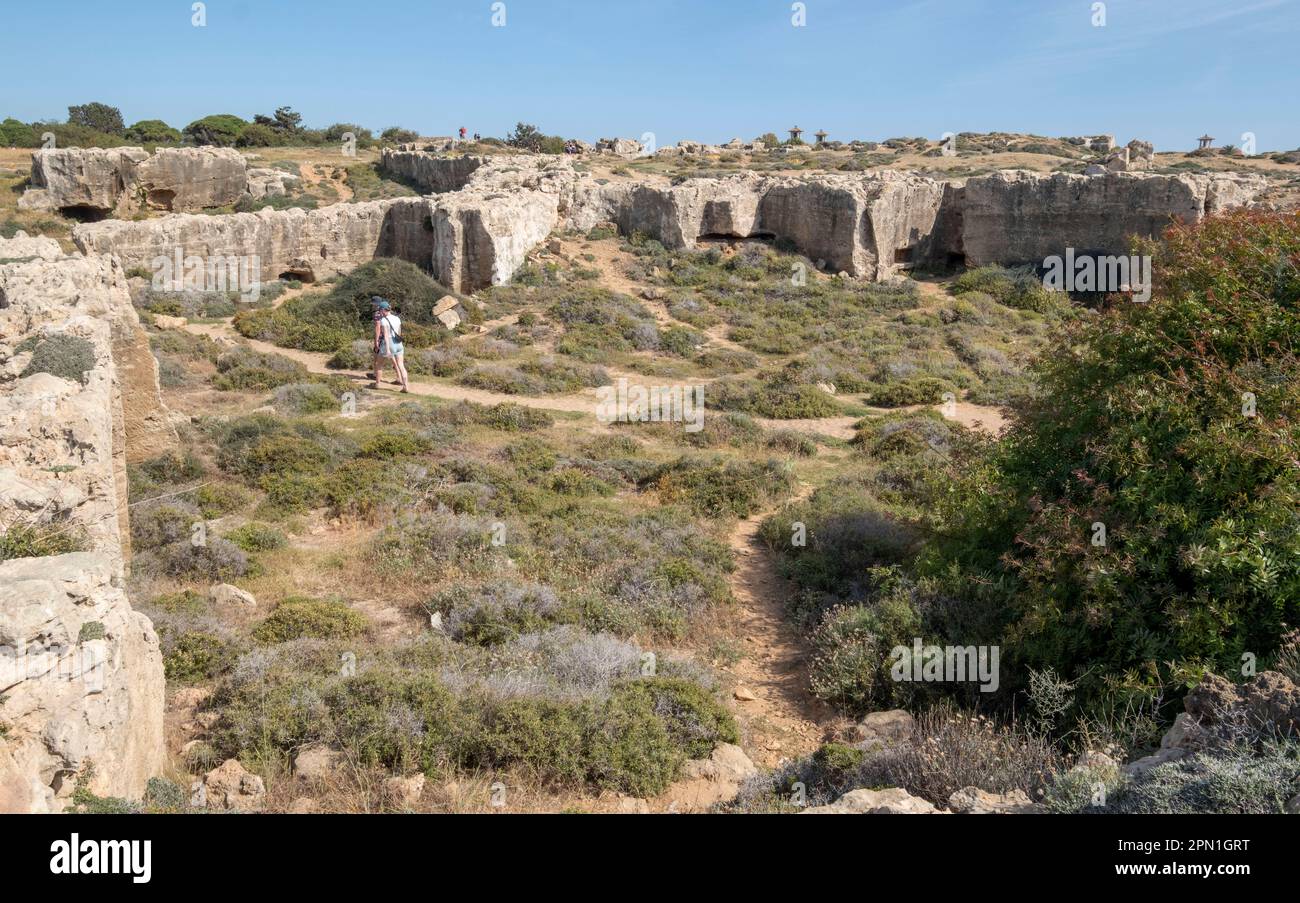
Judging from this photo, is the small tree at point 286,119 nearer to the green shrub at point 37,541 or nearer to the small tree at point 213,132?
the small tree at point 213,132

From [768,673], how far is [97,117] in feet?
204

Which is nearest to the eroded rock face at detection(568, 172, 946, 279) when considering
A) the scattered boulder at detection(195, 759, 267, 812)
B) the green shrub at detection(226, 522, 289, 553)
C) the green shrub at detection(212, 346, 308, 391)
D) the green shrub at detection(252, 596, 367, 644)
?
the green shrub at detection(212, 346, 308, 391)

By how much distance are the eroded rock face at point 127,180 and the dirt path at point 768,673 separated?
2849cm

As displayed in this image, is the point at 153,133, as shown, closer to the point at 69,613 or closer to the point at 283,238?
the point at 283,238

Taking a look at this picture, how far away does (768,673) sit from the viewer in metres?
7.83

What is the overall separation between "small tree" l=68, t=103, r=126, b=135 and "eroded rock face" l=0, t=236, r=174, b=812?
178ft

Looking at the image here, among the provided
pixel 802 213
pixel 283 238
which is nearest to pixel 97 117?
pixel 283 238

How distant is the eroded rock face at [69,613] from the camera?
12.0 feet


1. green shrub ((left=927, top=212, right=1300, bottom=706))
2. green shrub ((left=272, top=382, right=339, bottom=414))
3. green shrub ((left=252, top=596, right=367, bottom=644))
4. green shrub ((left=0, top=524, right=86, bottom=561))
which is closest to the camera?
green shrub ((left=0, top=524, right=86, bottom=561))

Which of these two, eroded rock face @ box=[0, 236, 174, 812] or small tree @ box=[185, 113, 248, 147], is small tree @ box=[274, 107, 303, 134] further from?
eroded rock face @ box=[0, 236, 174, 812]

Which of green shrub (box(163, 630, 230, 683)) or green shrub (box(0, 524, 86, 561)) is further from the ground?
green shrub (box(0, 524, 86, 561))

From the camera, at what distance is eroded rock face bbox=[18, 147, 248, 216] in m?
28.5

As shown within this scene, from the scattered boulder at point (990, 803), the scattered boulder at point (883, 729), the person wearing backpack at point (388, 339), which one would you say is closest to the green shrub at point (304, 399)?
the person wearing backpack at point (388, 339)
